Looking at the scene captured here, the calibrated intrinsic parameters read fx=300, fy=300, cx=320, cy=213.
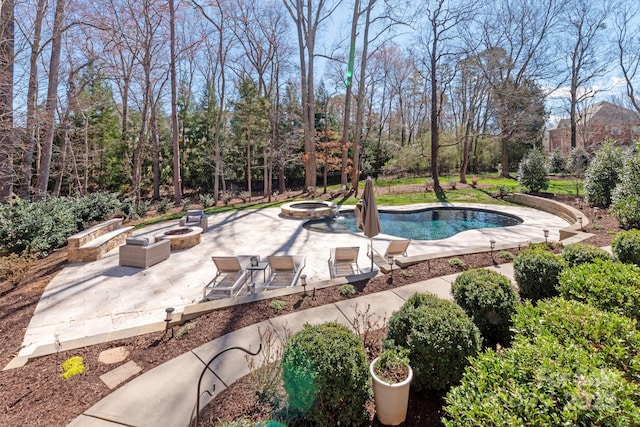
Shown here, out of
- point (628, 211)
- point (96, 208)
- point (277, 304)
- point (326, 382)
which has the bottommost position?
point (277, 304)

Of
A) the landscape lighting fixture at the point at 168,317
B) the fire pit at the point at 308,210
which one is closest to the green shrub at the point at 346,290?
the landscape lighting fixture at the point at 168,317

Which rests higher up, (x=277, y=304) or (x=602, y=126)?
(x=602, y=126)

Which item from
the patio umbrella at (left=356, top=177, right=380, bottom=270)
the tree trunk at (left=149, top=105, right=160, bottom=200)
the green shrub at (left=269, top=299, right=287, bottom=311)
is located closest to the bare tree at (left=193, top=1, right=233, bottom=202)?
the tree trunk at (left=149, top=105, right=160, bottom=200)

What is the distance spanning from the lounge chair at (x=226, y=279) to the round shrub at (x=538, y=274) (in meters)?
4.93

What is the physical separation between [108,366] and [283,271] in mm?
3590

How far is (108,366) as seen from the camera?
11.6ft

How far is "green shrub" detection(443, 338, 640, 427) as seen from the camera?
1.67m

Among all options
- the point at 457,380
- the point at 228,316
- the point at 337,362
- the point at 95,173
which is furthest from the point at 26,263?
the point at 95,173

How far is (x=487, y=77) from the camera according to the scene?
20.3 m

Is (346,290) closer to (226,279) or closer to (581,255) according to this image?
(226,279)

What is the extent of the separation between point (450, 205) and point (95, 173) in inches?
929

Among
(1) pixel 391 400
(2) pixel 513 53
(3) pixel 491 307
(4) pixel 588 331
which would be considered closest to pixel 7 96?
(1) pixel 391 400

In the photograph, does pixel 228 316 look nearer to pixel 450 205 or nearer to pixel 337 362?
pixel 337 362

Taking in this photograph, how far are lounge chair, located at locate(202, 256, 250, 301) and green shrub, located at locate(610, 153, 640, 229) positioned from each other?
9.73 meters
